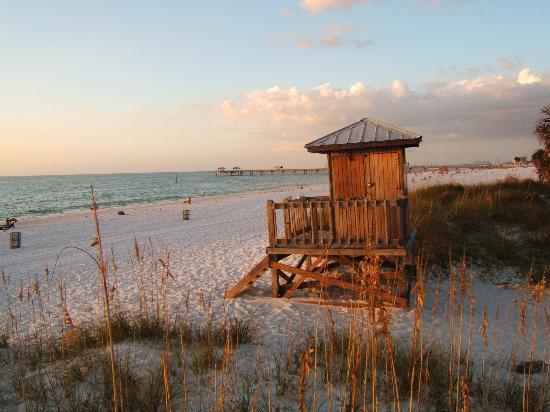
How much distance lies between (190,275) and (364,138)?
22.3ft

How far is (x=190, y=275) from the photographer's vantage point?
42.0 feet

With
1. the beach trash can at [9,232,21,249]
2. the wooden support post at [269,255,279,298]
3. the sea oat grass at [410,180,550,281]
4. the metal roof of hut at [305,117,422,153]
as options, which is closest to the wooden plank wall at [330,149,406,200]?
the metal roof of hut at [305,117,422,153]

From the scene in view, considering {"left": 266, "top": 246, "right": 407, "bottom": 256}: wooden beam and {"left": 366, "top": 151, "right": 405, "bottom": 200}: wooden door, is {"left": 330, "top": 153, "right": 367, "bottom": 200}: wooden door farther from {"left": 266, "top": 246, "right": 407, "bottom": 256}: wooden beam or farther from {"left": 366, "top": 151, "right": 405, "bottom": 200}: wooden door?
{"left": 266, "top": 246, "right": 407, "bottom": 256}: wooden beam

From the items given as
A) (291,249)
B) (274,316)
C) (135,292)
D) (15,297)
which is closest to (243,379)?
(274,316)

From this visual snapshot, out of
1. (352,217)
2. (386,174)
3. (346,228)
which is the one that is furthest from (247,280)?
(386,174)

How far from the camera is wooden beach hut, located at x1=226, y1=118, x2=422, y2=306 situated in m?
8.99

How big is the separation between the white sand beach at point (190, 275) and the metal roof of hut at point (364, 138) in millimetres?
4075

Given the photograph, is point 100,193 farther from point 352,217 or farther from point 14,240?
point 352,217

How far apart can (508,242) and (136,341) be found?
13630 mm

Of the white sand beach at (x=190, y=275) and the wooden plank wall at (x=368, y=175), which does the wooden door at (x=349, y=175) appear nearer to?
the wooden plank wall at (x=368, y=175)

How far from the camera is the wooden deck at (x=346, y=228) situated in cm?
883

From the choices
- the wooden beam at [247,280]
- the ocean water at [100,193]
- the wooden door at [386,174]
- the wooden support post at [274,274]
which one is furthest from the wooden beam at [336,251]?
the ocean water at [100,193]

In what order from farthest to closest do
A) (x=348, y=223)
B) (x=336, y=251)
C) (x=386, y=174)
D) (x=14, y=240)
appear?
(x=14, y=240) < (x=386, y=174) < (x=348, y=223) < (x=336, y=251)

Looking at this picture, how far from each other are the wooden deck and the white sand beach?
4.48 ft
